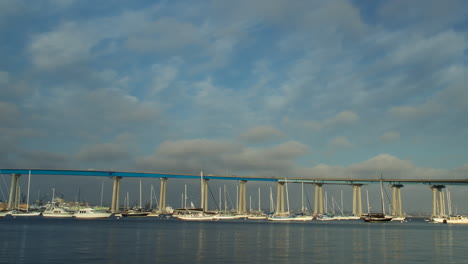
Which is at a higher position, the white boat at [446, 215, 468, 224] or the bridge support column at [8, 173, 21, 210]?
the bridge support column at [8, 173, 21, 210]

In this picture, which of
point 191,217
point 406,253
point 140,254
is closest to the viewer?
point 140,254

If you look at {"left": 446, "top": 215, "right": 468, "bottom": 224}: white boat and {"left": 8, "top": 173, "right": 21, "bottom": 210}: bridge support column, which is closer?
{"left": 446, "top": 215, "right": 468, "bottom": 224}: white boat

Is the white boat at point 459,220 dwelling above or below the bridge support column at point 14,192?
below

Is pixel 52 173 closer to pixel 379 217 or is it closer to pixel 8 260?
pixel 379 217

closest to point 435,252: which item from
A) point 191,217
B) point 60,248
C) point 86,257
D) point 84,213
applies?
point 86,257

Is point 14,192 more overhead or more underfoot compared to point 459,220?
more overhead

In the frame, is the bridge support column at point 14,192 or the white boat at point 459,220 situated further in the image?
the bridge support column at point 14,192

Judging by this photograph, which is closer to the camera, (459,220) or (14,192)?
(459,220)

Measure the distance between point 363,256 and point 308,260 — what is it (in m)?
7.16

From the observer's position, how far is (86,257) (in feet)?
114

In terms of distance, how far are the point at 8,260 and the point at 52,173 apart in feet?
553

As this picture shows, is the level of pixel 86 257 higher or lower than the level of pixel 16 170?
lower

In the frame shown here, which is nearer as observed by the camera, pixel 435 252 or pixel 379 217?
pixel 435 252

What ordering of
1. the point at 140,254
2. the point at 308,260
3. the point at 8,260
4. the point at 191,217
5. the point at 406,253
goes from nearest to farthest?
1. the point at 8,260
2. the point at 308,260
3. the point at 140,254
4. the point at 406,253
5. the point at 191,217
